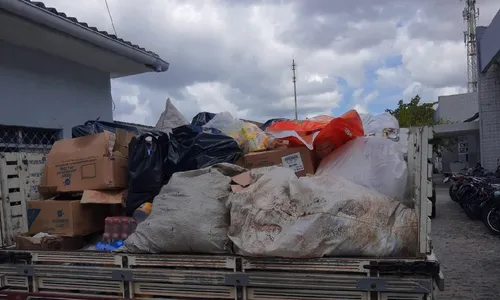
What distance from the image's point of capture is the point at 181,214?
A: 2.86 meters

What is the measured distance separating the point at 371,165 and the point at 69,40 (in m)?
4.58

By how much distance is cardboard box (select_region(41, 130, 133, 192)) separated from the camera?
3.48 meters

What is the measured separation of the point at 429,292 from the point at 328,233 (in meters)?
0.59

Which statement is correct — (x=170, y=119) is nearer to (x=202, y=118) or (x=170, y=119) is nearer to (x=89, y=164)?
(x=202, y=118)

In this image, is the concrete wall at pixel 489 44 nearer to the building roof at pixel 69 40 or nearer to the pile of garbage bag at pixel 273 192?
the building roof at pixel 69 40

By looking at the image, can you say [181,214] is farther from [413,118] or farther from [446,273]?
[413,118]

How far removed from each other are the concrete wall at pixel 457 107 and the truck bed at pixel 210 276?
107ft

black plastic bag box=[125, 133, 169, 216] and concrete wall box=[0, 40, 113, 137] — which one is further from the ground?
concrete wall box=[0, 40, 113, 137]

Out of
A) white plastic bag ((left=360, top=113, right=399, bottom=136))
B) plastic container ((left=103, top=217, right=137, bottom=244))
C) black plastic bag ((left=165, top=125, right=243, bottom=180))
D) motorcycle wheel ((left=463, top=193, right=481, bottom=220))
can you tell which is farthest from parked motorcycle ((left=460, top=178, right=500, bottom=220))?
plastic container ((left=103, top=217, right=137, bottom=244))

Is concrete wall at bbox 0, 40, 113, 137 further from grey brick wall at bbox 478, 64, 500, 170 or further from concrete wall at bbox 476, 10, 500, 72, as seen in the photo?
grey brick wall at bbox 478, 64, 500, 170

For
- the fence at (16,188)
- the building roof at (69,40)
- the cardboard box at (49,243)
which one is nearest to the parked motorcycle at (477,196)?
the building roof at (69,40)

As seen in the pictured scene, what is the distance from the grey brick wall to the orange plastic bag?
13.6 meters

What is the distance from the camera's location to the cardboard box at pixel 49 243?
133 inches

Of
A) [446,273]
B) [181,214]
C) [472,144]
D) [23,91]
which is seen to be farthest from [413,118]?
[181,214]
